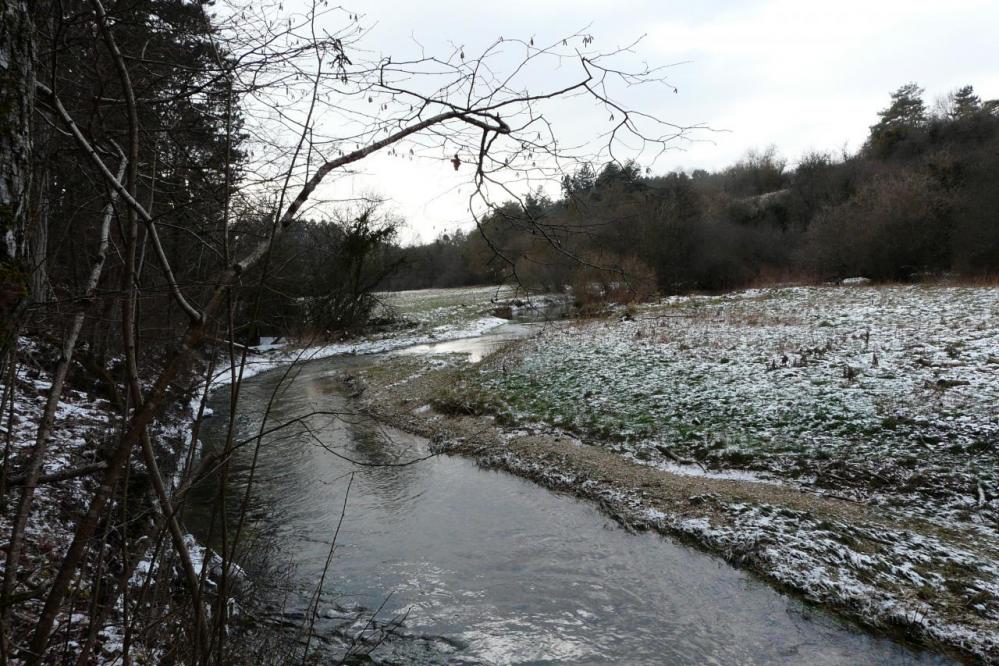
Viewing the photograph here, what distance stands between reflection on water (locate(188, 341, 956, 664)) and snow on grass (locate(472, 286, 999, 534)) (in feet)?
8.52

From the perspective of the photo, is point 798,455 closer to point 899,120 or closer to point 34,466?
point 34,466

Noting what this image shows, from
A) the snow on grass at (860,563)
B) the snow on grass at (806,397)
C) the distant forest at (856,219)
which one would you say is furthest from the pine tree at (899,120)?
the snow on grass at (860,563)

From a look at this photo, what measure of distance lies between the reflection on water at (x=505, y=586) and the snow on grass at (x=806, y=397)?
2.60 metres

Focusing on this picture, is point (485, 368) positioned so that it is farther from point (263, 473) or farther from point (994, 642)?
point (994, 642)

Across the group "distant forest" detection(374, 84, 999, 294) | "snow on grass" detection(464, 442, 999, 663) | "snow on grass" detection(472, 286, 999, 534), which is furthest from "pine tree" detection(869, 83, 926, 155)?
"snow on grass" detection(464, 442, 999, 663)

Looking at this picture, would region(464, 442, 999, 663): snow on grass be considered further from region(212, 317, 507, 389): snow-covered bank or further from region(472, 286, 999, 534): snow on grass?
region(212, 317, 507, 389): snow-covered bank

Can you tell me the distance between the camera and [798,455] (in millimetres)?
7816

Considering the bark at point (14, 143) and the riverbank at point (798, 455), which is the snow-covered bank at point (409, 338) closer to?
the riverbank at point (798, 455)

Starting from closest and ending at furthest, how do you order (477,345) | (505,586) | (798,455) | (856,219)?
(505,586) < (798,455) < (477,345) < (856,219)

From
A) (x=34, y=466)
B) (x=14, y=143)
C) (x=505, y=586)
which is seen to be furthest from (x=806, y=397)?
(x=14, y=143)

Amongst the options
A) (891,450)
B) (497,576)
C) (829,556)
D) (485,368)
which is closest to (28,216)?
(497,576)

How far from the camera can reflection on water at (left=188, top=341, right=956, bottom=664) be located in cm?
443

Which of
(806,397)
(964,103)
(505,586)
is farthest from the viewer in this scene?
(964,103)

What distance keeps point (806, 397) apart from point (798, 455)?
1863mm
